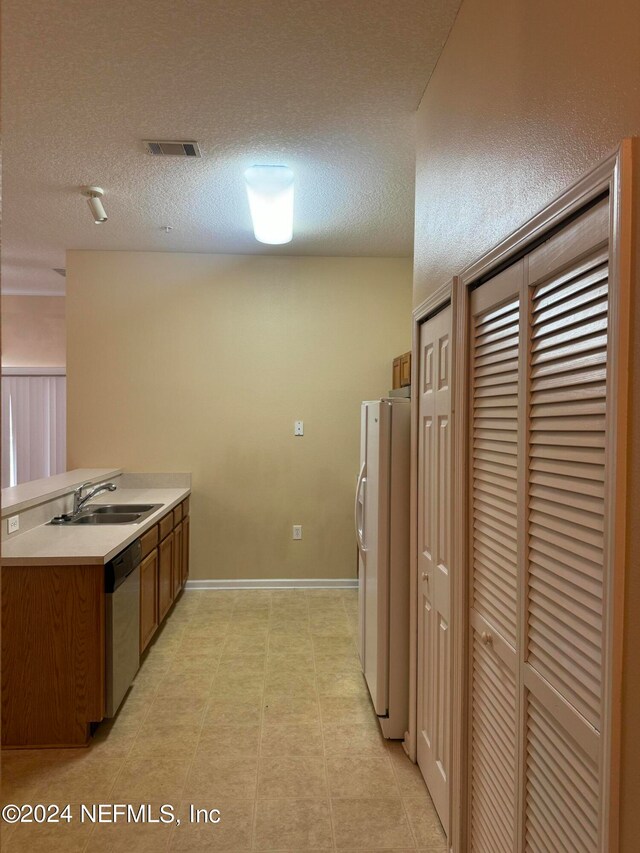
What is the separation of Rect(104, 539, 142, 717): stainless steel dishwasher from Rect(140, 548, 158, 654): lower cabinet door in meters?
0.11

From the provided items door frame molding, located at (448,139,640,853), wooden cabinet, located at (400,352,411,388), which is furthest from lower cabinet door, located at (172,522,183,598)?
door frame molding, located at (448,139,640,853)

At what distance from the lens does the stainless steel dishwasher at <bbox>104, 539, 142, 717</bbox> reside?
8.70ft

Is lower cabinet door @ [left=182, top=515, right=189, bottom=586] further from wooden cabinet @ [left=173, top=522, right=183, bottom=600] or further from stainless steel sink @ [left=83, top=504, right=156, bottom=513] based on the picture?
stainless steel sink @ [left=83, top=504, right=156, bottom=513]

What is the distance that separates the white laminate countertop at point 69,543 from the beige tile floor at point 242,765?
83 cm

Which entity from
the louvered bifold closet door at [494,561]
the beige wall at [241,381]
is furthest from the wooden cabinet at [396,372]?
the louvered bifold closet door at [494,561]

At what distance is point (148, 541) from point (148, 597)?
33cm

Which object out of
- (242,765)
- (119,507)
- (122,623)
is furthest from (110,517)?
(242,765)

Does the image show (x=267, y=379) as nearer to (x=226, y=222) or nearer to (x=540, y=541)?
(x=226, y=222)

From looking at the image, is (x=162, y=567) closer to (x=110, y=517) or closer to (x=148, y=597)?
(x=148, y=597)

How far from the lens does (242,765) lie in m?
2.48

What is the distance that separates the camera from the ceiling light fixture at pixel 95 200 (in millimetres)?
3406

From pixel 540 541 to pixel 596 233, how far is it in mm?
671

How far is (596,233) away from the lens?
1081 mm

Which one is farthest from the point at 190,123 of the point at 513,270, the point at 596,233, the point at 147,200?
the point at 596,233
